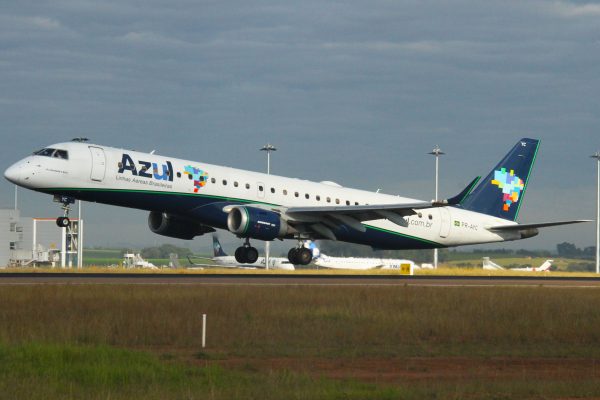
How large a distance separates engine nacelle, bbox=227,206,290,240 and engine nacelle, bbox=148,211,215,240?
12.8 feet

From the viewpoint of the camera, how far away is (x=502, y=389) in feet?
61.7

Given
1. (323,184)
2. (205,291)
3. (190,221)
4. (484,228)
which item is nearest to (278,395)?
(205,291)

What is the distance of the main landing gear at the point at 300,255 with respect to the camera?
5344cm

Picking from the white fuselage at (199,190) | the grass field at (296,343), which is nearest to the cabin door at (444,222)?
the white fuselage at (199,190)

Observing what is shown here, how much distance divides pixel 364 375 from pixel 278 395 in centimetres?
372

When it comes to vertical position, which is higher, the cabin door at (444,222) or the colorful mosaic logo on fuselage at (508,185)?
the colorful mosaic logo on fuselage at (508,185)

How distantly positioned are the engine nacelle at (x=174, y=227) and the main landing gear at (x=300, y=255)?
4.47 metres

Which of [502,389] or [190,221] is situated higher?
Result: [190,221]

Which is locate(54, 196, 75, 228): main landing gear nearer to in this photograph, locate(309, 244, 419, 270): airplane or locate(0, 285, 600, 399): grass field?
locate(0, 285, 600, 399): grass field

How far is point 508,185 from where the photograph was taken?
62406mm

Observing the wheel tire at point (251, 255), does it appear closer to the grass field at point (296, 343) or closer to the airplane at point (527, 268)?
the grass field at point (296, 343)

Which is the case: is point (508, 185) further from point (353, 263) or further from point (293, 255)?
point (353, 263)

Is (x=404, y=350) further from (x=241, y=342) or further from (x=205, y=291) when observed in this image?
(x=205, y=291)

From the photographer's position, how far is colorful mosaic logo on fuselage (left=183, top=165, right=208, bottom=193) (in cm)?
4825
